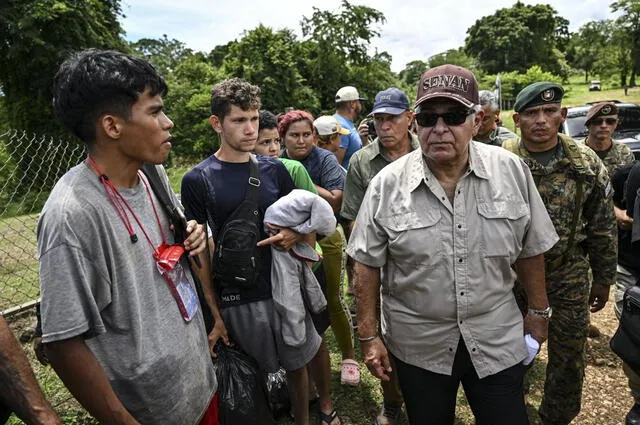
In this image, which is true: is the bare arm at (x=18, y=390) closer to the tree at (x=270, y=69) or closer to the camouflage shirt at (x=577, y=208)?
the camouflage shirt at (x=577, y=208)

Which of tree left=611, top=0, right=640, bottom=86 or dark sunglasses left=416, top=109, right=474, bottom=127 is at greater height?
tree left=611, top=0, right=640, bottom=86

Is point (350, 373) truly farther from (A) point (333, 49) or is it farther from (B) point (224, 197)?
(A) point (333, 49)

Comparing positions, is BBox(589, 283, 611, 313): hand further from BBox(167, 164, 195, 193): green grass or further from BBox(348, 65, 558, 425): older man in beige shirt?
BBox(167, 164, 195, 193): green grass

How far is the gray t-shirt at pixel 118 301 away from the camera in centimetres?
122

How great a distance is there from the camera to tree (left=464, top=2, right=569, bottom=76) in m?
48.9

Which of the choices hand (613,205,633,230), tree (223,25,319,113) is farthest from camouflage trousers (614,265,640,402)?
tree (223,25,319,113)

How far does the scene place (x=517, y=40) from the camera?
4916 cm

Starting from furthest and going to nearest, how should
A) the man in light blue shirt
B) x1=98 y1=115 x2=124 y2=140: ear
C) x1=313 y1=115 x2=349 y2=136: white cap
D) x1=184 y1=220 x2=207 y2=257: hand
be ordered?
the man in light blue shirt < x1=313 y1=115 x2=349 y2=136: white cap < x1=184 y1=220 x2=207 y2=257: hand < x1=98 y1=115 x2=124 y2=140: ear

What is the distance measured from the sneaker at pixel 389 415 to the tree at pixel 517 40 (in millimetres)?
53962

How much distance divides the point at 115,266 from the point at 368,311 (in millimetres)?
1131

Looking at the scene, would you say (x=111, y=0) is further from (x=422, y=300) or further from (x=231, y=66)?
(x=422, y=300)

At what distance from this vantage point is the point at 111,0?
17000mm

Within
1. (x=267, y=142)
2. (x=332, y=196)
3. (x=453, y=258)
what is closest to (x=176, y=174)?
(x=267, y=142)

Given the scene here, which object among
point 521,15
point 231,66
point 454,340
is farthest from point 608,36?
point 454,340
